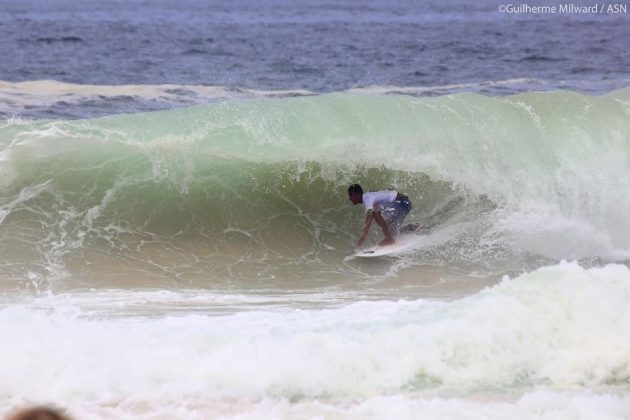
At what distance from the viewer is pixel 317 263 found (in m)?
9.56

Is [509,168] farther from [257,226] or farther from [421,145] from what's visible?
[257,226]

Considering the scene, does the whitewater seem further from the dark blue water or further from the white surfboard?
the dark blue water

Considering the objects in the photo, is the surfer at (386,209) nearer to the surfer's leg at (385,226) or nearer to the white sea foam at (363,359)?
the surfer's leg at (385,226)

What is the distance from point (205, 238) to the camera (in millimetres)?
10023

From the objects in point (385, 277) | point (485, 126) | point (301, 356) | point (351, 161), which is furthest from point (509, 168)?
point (301, 356)

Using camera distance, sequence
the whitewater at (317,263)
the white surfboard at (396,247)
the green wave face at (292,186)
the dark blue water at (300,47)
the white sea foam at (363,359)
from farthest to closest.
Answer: the dark blue water at (300,47) < the green wave face at (292,186) < the white surfboard at (396,247) < the whitewater at (317,263) < the white sea foam at (363,359)

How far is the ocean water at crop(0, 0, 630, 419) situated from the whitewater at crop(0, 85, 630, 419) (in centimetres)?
2

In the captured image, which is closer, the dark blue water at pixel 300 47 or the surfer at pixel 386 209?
the surfer at pixel 386 209

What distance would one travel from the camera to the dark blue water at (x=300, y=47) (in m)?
23.5

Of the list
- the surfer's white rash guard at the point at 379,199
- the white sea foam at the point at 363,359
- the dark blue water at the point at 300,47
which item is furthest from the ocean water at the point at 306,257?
the dark blue water at the point at 300,47

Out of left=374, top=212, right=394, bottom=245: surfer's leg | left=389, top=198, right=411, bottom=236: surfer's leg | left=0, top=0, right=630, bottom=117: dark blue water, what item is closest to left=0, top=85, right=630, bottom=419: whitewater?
left=374, top=212, right=394, bottom=245: surfer's leg

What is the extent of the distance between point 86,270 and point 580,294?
4522 millimetres

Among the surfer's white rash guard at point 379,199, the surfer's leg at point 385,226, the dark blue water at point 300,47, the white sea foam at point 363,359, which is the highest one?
the dark blue water at point 300,47

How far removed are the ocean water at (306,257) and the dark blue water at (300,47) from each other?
5.42 feet
